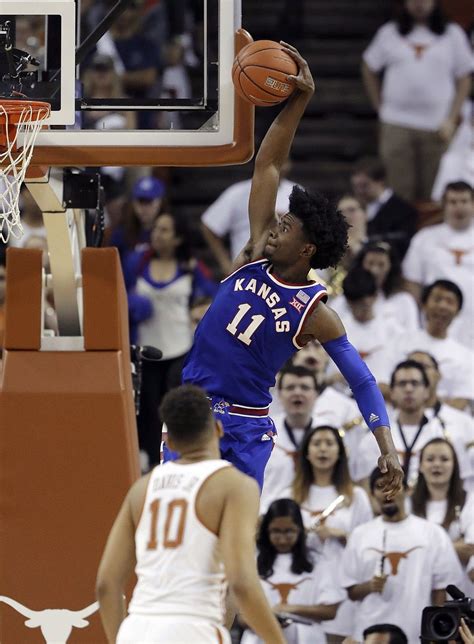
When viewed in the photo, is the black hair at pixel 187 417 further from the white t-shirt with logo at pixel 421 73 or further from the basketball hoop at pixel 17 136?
the white t-shirt with logo at pixel 421 73

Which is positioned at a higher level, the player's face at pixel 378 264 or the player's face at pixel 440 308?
the player's face at pixel 378 264

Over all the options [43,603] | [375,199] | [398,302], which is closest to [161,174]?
[375,199]

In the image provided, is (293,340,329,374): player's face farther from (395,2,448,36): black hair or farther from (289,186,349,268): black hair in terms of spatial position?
(395,2,448,36): black hair

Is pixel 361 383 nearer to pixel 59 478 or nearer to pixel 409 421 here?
pixel 59 478

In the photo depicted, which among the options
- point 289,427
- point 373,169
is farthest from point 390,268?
point 289,427

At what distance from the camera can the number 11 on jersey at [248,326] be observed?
6.57m

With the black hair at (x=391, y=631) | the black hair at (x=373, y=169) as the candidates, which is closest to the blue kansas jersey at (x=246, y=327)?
the black hair at (x=391, y=631)

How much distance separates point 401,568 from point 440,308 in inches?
91.7

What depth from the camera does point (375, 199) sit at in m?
11.8

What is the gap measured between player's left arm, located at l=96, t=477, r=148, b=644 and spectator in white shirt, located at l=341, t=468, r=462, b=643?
340cm

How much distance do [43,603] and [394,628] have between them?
6.64 feet

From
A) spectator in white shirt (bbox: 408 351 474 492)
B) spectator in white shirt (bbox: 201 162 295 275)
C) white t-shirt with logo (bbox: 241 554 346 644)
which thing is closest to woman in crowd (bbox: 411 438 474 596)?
spectator in white shirt (bbox: 408 351 474 492)

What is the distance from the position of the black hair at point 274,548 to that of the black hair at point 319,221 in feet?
7.82

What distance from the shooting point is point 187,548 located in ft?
16.3
